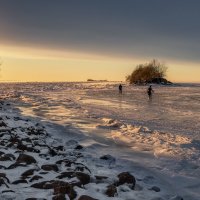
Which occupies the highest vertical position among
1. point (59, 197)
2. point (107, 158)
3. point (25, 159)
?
point (25, 159)

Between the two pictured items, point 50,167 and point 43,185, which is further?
point 50,167

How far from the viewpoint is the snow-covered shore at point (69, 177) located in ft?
25.4

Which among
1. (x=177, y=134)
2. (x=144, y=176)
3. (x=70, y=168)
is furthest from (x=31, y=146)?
(x=177, y=134)

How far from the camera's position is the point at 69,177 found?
28.8 feet

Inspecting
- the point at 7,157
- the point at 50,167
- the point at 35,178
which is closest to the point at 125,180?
the point at 50,167

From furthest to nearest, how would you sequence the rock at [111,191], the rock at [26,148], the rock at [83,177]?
1. the rock at [26,148]
2. the rock at [83,177]
3. the rock at [111,191]

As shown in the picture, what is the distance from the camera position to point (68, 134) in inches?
653

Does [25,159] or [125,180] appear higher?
[25,159]

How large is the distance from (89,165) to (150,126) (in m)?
9.32

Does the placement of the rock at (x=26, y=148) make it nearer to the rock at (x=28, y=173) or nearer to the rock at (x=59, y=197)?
the rock at (x=28, y=173)

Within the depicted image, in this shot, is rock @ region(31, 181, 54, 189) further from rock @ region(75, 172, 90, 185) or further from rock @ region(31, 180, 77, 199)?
rock @ region(75, 172, 90, 185)

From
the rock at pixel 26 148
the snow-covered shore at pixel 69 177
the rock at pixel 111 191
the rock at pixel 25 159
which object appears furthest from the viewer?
the rock at pixel 26 148

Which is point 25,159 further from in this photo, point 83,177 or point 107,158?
point 107,158

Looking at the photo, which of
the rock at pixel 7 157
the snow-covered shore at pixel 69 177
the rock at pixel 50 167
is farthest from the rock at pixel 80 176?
the rock at pixel 7 157
